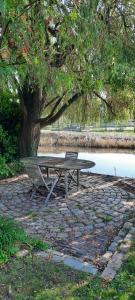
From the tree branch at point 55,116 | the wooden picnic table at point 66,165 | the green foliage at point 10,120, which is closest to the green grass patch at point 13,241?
the wooden picnic table at point 66,165

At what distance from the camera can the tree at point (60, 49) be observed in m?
3.86

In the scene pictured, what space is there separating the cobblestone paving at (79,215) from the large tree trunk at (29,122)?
1.96 m

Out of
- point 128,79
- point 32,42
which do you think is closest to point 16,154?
point 128,79

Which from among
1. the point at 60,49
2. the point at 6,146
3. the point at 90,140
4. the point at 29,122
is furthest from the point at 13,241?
the point at 90,140

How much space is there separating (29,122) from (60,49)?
4175mm

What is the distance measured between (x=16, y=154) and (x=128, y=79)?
4.57 m

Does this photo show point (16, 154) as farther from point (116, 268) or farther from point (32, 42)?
point (116, 268)

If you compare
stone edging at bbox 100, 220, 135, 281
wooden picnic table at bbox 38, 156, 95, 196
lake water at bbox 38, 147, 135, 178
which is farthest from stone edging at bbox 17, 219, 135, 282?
lake water at bbox 38, 147, 135, 178

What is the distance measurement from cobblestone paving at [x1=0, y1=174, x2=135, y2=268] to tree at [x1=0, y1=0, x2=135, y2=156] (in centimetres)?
213

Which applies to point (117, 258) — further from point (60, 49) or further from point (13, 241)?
point (60, 49)

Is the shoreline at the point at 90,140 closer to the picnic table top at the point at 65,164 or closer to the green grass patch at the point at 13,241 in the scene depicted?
the picnic table top at the point at 65,164

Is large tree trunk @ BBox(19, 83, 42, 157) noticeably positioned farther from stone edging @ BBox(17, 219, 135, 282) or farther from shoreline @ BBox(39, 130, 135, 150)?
shoreline @ BBox(39, 130, 135, 150)

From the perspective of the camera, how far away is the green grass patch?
3.96 meters

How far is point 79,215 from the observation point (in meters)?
5.70
